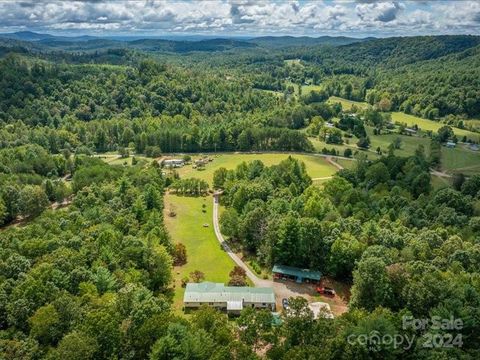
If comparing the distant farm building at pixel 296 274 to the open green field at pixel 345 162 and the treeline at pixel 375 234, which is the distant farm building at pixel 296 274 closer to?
the treeline at pixel 375 234

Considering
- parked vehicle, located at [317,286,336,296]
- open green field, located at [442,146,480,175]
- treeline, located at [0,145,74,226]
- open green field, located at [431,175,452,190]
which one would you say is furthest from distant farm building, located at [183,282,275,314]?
open green field, located at [442,146,480,175]

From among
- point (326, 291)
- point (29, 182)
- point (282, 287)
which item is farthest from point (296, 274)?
point (29, 182)

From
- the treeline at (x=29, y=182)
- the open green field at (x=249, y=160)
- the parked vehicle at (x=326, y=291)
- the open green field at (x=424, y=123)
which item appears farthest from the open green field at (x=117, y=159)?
the open green field at (x=424, y=123)

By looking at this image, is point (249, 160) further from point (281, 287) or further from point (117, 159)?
point (281, 287)

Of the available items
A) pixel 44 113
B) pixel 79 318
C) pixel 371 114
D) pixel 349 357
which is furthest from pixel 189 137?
pixel 349 357

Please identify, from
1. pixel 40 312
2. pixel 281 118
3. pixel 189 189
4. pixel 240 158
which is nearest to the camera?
pixel 40 312

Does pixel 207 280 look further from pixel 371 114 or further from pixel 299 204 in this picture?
pixel 371 114
